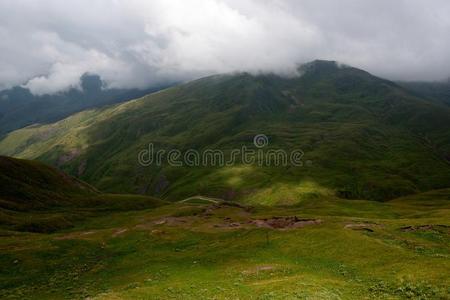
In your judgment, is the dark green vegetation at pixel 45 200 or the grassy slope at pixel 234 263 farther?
the dark green vegetation at pixel 45 200

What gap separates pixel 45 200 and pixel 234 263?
321 feet

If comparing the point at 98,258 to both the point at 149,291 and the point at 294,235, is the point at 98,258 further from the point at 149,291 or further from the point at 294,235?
the point at 294,235

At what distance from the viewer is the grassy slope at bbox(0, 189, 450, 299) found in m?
43.3

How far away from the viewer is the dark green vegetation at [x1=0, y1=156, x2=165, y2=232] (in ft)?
345

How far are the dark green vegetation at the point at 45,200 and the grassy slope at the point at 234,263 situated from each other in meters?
17.3

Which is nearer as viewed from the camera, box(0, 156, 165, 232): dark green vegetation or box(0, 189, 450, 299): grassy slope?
box(0, 189, 450, 299): grassy slope

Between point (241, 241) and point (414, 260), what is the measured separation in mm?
30242

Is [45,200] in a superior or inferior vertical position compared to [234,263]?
superior

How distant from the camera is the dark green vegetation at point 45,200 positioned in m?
105

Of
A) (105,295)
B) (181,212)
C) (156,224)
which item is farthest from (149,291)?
(181,212)

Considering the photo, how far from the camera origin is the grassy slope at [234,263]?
142 ft

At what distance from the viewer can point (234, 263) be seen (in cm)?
5838

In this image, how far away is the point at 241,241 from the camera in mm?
71500

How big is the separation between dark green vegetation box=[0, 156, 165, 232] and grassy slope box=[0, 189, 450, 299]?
56.8ft
